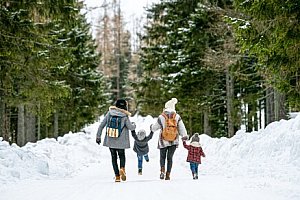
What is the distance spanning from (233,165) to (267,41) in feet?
14.5

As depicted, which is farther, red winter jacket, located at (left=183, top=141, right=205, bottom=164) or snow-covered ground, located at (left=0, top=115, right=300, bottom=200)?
red winter jacket, located at (left=183, top=141, right=205, bottom=164)

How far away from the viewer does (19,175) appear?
31.0 feet

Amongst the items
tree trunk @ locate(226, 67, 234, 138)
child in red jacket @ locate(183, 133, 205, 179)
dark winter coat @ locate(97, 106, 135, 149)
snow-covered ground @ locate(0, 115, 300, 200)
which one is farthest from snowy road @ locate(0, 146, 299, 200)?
tree trunk @ locate(226, 67, 234, 138)

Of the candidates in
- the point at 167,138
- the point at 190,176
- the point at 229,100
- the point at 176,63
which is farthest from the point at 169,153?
the point at 176,63

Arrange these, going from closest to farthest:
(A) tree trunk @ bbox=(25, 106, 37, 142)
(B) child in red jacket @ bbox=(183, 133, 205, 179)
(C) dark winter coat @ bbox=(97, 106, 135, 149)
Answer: (C) dark winter coat @ bbox=(97, 106, 135, 149) < (B) child in red jacket @ bbox=(183, 133, 205, 179) < (A) tree trunk @ bbox=(25, 106, 37, 142)

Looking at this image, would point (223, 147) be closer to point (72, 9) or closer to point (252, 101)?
point (252, 101)

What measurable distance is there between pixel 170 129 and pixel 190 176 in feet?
8.51

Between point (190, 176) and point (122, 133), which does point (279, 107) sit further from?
point (122, 133)

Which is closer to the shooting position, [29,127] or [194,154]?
[194,154]

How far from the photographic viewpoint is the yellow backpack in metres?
9.90

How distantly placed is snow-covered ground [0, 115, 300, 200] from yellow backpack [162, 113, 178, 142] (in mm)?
1027

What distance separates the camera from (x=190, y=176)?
12.0 metres

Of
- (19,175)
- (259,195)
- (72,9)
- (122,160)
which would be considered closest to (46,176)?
(19,175)

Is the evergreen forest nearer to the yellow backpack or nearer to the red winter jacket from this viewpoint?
the yellow backpack
